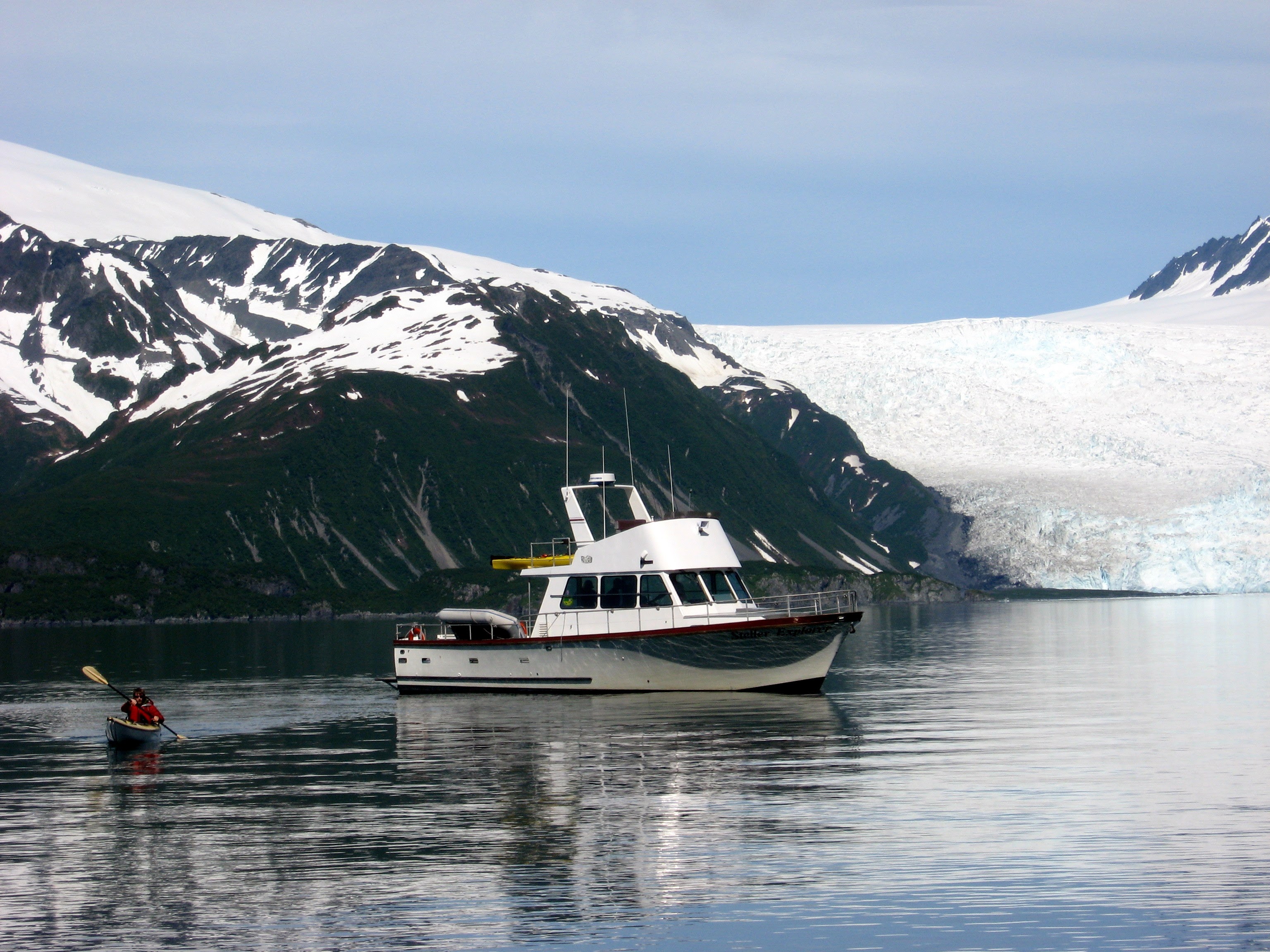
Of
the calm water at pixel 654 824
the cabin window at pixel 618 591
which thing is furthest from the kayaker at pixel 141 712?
the cabin window at pixel 618 591

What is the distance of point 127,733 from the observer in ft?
155

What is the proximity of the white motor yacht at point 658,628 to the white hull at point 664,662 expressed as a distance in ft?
0.15

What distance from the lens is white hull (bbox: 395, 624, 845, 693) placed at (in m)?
58.1

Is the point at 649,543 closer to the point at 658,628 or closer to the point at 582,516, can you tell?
the point at 658,628

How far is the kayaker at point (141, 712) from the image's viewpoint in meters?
47.6

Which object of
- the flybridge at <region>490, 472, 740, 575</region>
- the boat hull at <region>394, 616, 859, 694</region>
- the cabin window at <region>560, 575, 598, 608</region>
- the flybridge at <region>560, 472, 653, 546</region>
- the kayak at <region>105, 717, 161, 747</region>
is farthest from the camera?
the flybridge at <region>560, 472, 653, 546</region>

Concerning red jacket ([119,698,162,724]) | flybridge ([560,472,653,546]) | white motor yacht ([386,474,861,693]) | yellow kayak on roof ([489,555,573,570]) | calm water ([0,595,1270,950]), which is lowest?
calm water ([0,595,1270,950])

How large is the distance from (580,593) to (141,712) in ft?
61.6

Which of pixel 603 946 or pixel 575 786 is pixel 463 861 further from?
pixel 575 786

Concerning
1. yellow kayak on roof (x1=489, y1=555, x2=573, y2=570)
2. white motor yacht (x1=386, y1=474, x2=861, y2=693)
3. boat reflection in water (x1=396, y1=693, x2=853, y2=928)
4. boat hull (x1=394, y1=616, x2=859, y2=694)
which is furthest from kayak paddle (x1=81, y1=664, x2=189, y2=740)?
yellow kayak on roof (x1=489, y1=555, x2=573, y2=570)

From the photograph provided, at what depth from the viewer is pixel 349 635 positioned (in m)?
155

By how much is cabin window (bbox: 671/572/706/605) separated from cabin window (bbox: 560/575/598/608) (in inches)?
128

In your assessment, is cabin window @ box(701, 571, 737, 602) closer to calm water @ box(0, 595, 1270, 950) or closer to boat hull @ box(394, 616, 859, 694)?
boat hull @ box(394, 616, 859, 694)

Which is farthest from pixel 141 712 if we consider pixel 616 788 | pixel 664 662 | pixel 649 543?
pixel 649 543
